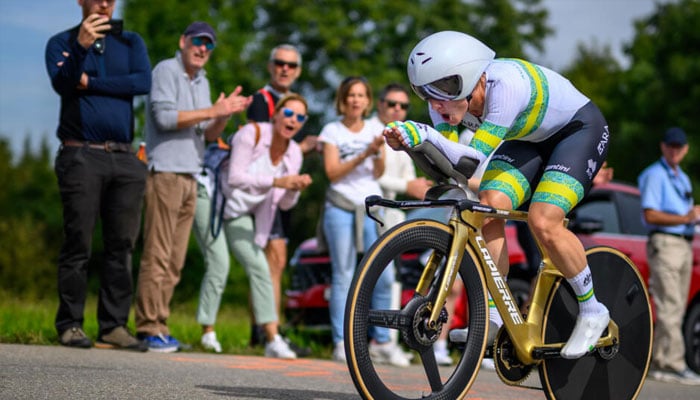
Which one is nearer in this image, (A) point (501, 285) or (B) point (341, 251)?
(A) point (501, 285)

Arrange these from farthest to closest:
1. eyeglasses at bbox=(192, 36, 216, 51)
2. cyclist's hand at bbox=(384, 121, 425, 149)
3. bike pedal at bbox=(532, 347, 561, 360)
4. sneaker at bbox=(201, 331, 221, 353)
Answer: sneaker at bbox=(201, 331, 221, 353)
eyeglasses at bbox=(192, 36, 216, 51)
bike pedal at bbox=(532, 347, 561, 360)
cyclist's hand at bbox=(384, 121, 425, 149)

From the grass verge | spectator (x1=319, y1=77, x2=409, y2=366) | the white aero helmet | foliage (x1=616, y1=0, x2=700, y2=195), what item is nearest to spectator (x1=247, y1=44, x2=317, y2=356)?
spectator (x1=319, y1=77, x2=409, y2=366)

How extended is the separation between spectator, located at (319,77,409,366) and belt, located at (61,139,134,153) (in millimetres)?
1986

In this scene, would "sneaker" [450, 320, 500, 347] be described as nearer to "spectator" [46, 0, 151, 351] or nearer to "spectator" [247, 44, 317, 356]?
"spectator" [46, 0, 151, 351]

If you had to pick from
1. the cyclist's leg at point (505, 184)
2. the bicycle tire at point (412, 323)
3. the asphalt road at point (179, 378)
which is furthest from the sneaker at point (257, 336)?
the bicycle tire at point (412, 323)

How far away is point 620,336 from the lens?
5.80 meters

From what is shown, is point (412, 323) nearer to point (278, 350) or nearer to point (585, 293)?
point (585, 293)

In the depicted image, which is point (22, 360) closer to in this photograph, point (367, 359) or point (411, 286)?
point (367, 359)

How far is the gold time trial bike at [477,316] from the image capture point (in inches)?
179

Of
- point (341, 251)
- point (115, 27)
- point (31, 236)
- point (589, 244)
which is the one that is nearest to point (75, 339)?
point (115, 27)

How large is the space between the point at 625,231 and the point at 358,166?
3694 mm

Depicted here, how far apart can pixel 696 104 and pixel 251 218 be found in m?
34.6

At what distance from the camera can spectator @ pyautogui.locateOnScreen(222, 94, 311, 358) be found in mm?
8711

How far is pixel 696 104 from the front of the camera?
1582 inches
